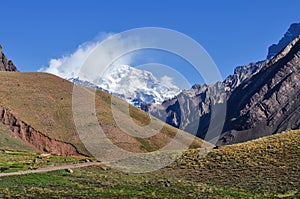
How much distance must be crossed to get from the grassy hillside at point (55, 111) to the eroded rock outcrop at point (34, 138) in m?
2.17

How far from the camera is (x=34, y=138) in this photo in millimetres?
122500

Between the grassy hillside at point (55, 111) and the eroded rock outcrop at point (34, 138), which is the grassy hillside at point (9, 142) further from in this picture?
the grassy hillside at point (55, 111)

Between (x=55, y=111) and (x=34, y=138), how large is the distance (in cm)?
2092

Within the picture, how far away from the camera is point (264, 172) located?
52094mm

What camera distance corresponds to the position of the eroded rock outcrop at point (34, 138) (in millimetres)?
120375

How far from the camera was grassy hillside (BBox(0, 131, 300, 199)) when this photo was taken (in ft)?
141

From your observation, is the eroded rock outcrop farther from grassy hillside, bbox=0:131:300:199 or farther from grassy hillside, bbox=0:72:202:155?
grassy hillside, bbox=0:131:300:199

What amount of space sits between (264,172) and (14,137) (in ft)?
274

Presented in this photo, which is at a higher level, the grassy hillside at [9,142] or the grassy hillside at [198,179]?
the grassy hillside at [9,142]

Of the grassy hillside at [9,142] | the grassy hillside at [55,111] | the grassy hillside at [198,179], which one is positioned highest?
the grassy hillside at [55,111]

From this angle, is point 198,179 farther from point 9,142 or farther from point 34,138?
point 34,138

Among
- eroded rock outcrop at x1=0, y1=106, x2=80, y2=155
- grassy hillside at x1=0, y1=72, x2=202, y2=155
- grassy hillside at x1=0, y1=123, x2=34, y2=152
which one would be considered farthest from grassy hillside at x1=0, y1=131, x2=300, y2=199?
grassy hillside at x1=0, y1=72, x2=202, y2=155

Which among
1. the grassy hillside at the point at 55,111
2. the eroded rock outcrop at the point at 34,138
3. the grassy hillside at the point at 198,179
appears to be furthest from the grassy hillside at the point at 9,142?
the grassy hillside at the point at 198,179

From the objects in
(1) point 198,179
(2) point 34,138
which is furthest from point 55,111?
(1) point 198,179
